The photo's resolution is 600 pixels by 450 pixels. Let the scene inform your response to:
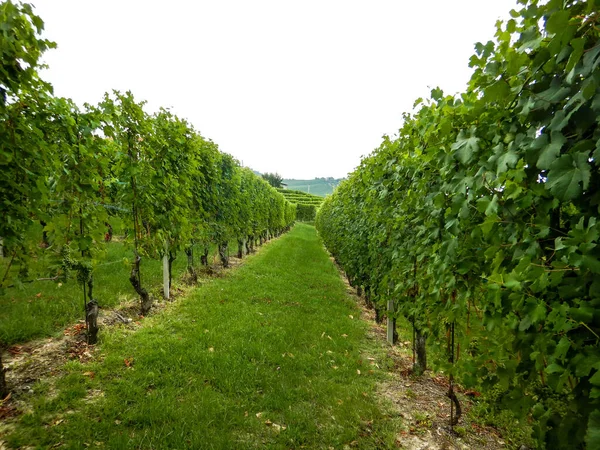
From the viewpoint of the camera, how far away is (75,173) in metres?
3.61

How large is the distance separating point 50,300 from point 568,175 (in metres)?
→ 7.04

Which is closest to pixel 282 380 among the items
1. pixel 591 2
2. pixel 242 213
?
pixel 591 2

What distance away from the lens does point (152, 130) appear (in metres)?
5.52

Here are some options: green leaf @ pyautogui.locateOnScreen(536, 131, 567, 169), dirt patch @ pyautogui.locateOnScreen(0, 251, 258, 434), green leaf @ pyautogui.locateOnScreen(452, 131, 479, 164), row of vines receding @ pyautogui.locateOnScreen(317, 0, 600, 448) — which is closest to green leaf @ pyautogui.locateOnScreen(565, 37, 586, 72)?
row of vines receding @ pyautogui.locateOnScreen(317, 0, 600, 448)

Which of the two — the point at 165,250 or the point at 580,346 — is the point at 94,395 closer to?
the point at 165,250

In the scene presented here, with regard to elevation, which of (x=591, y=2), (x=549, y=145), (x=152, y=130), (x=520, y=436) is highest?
(x=152, y=130)

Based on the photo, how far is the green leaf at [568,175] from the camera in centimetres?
104

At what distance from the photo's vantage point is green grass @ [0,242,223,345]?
412 cm

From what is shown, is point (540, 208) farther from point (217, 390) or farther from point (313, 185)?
point (313, 185)

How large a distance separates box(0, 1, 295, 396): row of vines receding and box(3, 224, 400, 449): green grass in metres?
0.81

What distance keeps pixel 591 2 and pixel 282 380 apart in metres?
4.03

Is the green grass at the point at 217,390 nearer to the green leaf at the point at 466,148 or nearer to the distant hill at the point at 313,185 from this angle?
the green leaf at the point at 466,148

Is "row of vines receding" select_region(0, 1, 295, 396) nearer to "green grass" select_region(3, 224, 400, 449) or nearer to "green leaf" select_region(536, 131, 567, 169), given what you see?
"green grass" select_region(3, 224, 400, 449)

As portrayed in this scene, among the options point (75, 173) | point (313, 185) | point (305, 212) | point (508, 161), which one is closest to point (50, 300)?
point (75, 173)
